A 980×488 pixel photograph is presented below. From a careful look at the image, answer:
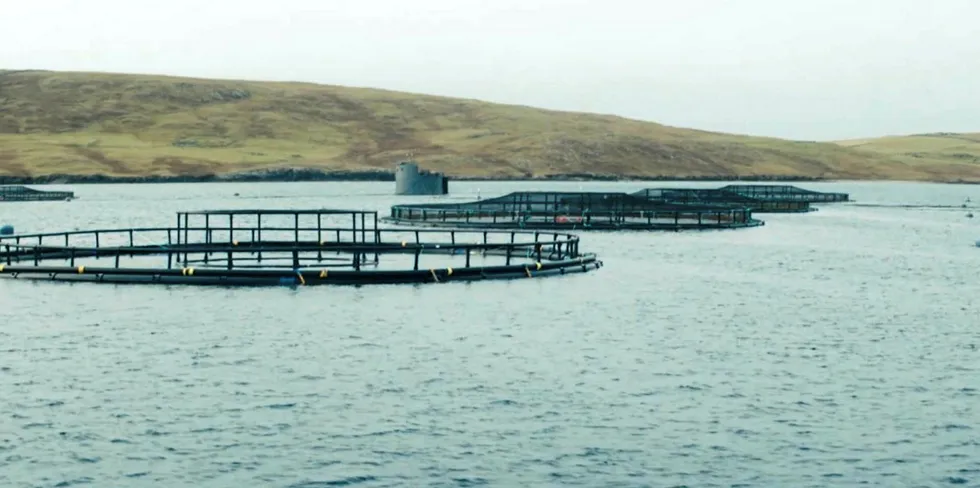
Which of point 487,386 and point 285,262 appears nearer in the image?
point 487,386

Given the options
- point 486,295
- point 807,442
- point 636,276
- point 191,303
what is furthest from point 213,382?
point 636,276

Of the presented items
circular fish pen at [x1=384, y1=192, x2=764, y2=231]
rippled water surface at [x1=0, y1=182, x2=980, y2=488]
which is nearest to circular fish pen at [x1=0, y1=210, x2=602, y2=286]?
rippled water surface at [x1=0, y1=182, x2=980, y2=488]

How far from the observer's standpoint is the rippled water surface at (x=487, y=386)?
2853 cm

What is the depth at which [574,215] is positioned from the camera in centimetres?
Result: 13388

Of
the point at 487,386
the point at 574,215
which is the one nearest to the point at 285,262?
the point at 487,386

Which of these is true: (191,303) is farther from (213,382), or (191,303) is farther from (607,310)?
(213,382)

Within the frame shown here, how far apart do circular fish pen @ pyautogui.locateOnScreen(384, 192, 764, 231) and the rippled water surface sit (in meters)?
53.4

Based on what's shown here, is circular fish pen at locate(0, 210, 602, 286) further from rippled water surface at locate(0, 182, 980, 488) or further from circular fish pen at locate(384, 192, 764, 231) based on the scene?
circular fish pen at locate(384, 192, 764, 231)

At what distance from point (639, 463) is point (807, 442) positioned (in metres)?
4.18

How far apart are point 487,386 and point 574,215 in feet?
316

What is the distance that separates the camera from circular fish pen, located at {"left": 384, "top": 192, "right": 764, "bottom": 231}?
123 meters

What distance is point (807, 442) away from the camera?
101ft

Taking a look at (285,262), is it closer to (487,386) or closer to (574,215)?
(487,386)

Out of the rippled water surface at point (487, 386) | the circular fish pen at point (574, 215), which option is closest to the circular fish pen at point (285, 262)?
the rippled water surface at point (487, 386)
